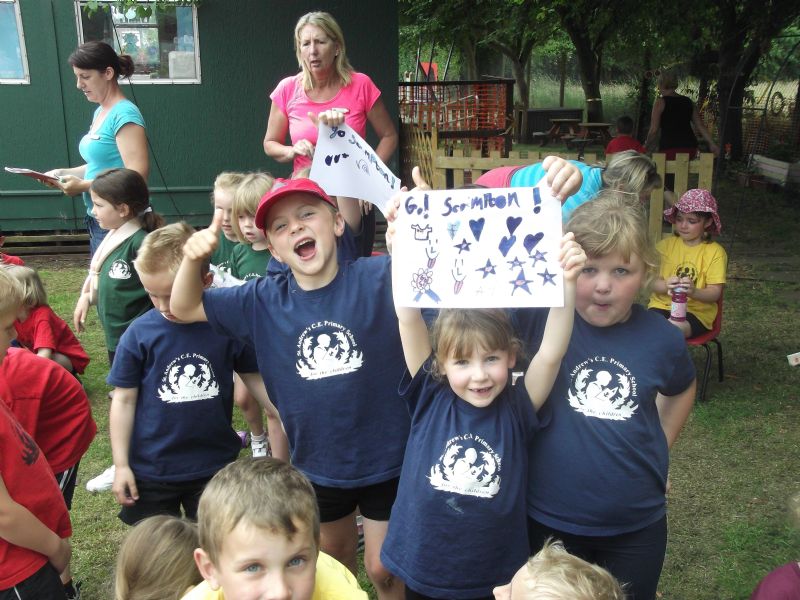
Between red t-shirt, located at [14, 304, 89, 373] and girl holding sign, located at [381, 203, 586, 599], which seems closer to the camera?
girl holding sign, located at [381, 203, 586, 599]

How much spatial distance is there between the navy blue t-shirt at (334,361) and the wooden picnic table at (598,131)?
2147 cm

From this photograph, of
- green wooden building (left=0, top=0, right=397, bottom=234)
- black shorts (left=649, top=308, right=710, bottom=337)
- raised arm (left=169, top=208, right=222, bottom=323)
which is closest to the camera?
raised arm (left=169, top=208, right=222, bottom=323)

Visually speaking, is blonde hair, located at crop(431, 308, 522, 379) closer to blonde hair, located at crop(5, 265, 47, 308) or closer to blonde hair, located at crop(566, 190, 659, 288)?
blonde hair, located at crop(566, 190, 659, 288)

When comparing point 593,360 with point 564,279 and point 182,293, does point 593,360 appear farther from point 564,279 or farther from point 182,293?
point 182,293

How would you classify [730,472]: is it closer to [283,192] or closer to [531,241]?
[531,241]

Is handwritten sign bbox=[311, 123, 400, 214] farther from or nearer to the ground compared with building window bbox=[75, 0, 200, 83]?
nearer to the ground

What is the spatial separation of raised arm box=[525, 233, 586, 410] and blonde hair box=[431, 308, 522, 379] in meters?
0.11

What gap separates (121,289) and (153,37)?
20.0 ft

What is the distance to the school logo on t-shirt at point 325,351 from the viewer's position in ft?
8.13

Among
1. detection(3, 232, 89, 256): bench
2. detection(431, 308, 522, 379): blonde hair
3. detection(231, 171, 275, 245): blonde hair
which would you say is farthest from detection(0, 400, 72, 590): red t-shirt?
detection(3, 232, 89, 256): bench

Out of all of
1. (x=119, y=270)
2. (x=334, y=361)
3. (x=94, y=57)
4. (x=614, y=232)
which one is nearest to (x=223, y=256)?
(x=119, y=270)

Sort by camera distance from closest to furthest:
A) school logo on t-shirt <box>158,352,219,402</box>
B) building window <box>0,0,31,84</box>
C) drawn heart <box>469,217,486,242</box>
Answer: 1. drawn heart <box>469,217,486,242</box>
2. school logo on t-shirt <box>158,352,219,402</box>
3. building window <box>0,0,31,84</box>

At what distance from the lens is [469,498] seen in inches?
86.4

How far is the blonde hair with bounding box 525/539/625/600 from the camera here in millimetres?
1689
